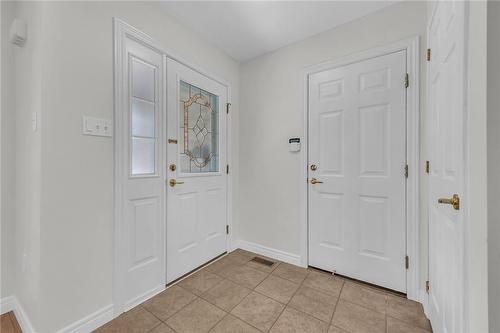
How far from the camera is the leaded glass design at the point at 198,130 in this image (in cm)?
212

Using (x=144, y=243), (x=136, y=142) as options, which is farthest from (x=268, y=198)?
(x=136, y=142)

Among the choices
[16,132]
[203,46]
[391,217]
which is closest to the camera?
[16,132]

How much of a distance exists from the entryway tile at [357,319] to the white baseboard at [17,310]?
6.81 ft

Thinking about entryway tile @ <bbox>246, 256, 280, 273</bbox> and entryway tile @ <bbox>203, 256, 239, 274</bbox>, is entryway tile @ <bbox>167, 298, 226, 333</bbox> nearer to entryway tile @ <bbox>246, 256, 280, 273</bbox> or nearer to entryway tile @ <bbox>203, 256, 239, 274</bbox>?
entryway tile @ <bbox>203, 256, 239, 274</bbox>

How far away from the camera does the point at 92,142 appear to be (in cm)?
141

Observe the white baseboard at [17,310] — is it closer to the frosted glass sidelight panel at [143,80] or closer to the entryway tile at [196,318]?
the entryway tile at [196,318]

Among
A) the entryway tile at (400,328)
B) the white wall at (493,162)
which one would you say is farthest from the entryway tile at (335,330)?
the white wall at (493,162)

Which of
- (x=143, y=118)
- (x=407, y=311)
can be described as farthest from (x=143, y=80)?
(x=407, y=311)

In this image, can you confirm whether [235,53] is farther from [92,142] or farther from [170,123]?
[92,142]

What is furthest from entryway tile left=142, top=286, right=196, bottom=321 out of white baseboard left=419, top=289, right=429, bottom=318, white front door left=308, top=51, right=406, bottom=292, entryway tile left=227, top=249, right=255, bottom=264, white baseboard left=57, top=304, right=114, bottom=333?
white baseboard left=419, top=289, right=429, bottom=318

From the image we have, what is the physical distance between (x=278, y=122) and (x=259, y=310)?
1.92m

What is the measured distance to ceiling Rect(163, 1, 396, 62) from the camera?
1.83 meters

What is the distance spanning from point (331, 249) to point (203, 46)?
8.62 ft

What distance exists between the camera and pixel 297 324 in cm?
146
